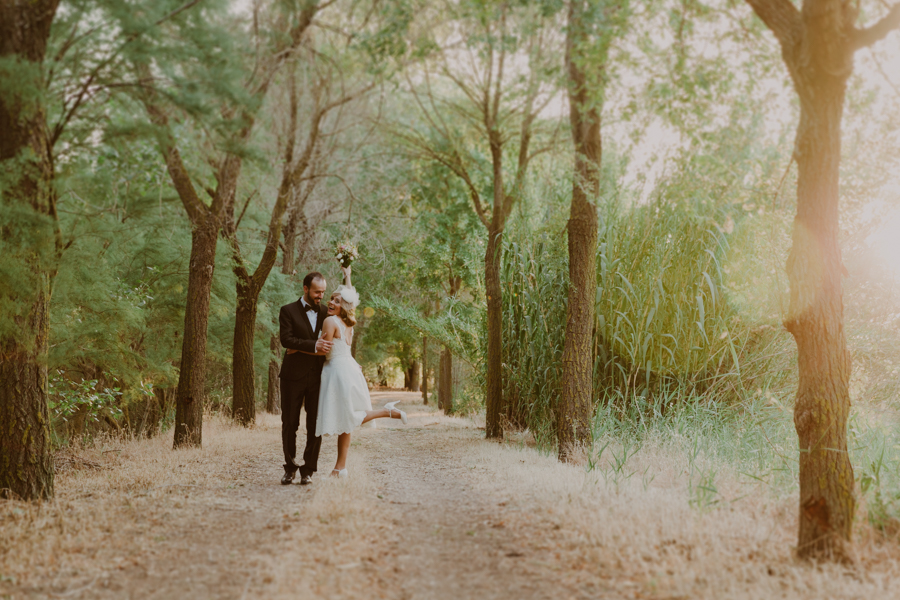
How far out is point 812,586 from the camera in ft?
10.5

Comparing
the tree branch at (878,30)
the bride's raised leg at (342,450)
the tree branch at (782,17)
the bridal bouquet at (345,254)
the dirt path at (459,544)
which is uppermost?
the tree branch at (782,17)

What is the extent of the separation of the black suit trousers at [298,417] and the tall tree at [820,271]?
413 centimetres

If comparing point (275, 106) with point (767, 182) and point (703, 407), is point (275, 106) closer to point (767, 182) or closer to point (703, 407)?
point (767, 182)

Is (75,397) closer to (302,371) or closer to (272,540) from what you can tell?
(302,371)

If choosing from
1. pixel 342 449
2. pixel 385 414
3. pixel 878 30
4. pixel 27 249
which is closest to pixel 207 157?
pixel 27 249

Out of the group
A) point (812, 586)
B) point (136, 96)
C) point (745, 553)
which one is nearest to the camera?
point (812, 586)

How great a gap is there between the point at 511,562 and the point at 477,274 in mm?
9374

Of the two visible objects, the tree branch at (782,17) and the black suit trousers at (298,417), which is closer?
the tree branch at (782,17)

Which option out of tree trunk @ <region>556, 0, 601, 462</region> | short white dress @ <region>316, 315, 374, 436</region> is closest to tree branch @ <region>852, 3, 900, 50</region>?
tree trunk @ <region>556, 0, 601, 462</region>

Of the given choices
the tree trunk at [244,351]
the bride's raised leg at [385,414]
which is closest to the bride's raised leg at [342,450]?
the bride's raised leg at [385,414]

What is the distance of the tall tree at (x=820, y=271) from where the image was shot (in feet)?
11.9

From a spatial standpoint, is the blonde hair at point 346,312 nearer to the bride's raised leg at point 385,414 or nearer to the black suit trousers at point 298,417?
the black suit trousers at point 298,417

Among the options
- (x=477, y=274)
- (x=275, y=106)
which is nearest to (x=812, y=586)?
(x=275, y=106)

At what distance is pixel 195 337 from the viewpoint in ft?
28.4
